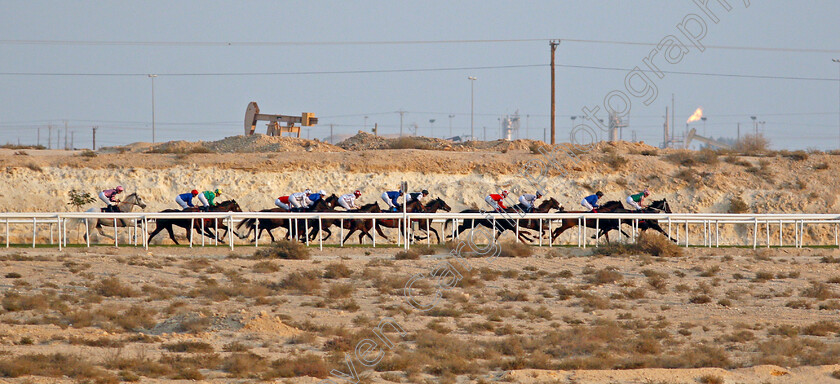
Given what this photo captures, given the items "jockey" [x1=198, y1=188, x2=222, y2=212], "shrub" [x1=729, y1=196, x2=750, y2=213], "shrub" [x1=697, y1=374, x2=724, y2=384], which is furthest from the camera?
"shrub" [x1=729, y1=196, x2=750, y2=213]

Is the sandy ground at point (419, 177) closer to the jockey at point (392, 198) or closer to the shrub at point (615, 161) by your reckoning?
the shrub at point (615, 161)

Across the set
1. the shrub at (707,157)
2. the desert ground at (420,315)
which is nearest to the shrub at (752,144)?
the shrub at (707,157)

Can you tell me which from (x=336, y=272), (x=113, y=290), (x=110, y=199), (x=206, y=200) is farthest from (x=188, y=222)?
(x=113, y=290)

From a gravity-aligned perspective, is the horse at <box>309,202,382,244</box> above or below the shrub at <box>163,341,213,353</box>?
above

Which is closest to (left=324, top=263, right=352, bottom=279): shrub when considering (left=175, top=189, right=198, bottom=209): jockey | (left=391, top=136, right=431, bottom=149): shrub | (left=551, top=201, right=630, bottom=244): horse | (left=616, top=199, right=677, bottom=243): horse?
(left=551, top=201, right=630, bottom=244): horse

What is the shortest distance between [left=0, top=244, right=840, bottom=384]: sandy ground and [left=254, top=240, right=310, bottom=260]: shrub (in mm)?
422

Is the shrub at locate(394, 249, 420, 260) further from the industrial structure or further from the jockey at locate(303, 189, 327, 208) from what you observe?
the industrial structure

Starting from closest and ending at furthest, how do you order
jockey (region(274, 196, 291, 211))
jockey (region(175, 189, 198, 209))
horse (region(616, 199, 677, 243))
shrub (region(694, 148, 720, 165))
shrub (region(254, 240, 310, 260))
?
shrub (region(254, 240, 310, 260)) → horse (region(616, 199, 677, 243)) → jockey (region(175, 189, 198, 209)) → jockey (region(274, 196, 291, 211)) → shrub (region(694, 148, 720, 165))

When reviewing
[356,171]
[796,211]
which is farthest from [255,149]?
[796,211]

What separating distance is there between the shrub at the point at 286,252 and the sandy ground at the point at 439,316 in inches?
16.6

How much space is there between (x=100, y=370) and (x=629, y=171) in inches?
999

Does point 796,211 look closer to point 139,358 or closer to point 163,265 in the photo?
point 163,265

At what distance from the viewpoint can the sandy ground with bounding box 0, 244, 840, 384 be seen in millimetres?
10375

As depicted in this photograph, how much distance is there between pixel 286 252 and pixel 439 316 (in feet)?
19.2
